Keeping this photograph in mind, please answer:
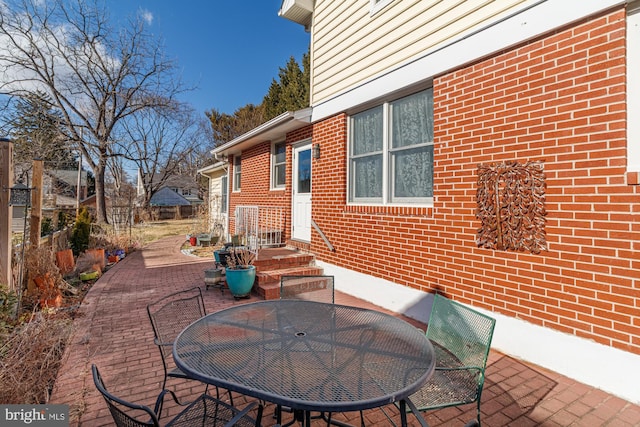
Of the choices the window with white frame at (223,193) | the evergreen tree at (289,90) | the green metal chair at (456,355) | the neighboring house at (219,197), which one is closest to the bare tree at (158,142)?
the evergreen tree at (289,90)

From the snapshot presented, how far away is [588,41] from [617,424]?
10.4 ft

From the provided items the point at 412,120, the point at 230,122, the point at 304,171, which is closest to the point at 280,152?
the point at 304,171

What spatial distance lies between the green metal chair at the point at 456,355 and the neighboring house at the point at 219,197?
10333 mm

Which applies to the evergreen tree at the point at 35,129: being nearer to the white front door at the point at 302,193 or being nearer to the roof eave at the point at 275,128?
the roof eave at the point at 275,128

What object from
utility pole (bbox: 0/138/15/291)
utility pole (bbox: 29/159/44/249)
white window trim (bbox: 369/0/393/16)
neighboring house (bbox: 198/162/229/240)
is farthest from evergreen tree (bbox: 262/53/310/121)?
utility pole (bbox: 0/138/15/291)

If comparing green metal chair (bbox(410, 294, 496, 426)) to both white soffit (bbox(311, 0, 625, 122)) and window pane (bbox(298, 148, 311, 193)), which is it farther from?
window pane (bbox(298, 148, 311, 193))

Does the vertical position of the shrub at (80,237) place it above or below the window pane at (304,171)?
below

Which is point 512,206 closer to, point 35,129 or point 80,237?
point 80,237

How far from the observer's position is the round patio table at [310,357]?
1.44 metres

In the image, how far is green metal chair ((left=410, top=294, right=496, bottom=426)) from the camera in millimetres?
1956

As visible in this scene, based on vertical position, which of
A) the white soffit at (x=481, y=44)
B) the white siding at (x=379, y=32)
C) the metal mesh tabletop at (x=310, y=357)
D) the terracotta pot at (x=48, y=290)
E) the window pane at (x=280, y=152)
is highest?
the white siding at (x=379, y=32)

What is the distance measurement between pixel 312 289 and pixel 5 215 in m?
4.53

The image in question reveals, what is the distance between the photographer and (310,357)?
1.80 metres

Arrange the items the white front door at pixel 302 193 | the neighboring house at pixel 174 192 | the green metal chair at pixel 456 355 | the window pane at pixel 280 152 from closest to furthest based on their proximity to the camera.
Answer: the green metal chair at pixel 456 355, the white front door at pixel 302 193, the window pane at pixel 280 152, the neighboring house at pixel 174 192
